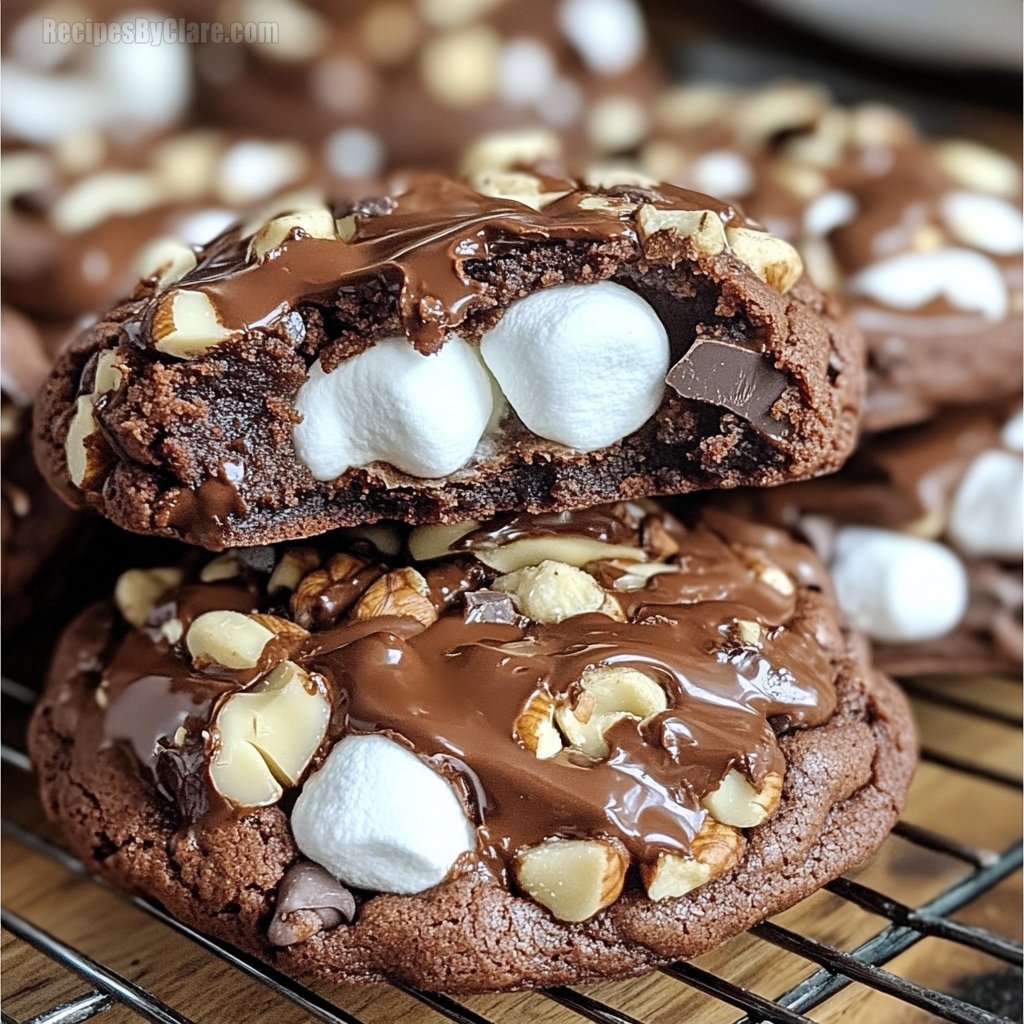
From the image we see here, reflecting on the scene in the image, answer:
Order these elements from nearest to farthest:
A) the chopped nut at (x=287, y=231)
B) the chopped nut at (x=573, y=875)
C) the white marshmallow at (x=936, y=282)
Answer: the chopped nut at (x=573, y=875), the chopped nut at (x=287, y=231), the white marshmallow at (x=936, y=282)

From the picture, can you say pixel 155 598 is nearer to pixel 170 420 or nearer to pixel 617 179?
pixel 170 420

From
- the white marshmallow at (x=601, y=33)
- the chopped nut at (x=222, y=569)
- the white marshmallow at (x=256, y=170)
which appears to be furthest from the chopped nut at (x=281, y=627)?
the white marshmallow at (x=601, y=33)

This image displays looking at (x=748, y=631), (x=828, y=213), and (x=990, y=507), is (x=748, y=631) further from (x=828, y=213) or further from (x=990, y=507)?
(x=828, y=213)

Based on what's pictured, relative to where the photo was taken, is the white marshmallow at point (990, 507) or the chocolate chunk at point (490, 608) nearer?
the chocolate chunk at point (490, 608)

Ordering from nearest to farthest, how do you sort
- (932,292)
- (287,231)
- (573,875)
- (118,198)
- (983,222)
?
(573,875) < (287,231) < (932,292) < (983,222) < (118,198)

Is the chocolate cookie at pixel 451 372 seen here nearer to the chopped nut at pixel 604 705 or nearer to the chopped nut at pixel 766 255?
the chopped nut at pixel 766 255

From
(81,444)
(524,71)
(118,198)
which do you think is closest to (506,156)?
(81,444)

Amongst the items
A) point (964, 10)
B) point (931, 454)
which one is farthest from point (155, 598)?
point (964, 10)
